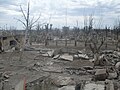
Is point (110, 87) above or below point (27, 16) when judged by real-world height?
below

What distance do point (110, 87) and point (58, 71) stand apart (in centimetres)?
539

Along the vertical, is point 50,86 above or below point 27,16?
below

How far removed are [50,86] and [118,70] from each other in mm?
5910

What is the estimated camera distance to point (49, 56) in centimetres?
2197

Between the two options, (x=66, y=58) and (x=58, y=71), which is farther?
(x=66, y=58)

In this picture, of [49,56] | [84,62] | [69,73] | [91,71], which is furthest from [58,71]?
[49,56]

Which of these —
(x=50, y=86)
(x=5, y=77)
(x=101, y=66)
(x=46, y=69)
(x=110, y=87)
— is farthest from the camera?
(x=101, y=66)

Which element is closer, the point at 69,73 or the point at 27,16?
the point at 69,73

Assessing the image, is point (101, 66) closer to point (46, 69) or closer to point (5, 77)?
point (46, 69)

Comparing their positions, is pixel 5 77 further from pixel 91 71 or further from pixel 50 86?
pixel 91 71

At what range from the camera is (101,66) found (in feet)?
54.2

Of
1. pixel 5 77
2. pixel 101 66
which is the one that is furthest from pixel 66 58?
pixel 5 77

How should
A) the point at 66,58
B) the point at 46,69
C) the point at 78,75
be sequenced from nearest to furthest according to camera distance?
the point at 78,75 < the point at 46,69 < the point at 66,58

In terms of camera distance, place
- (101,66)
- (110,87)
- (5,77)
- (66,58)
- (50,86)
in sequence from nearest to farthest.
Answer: (110,87)
(50,86)
(5,77)
(101,66)
(66,58)
